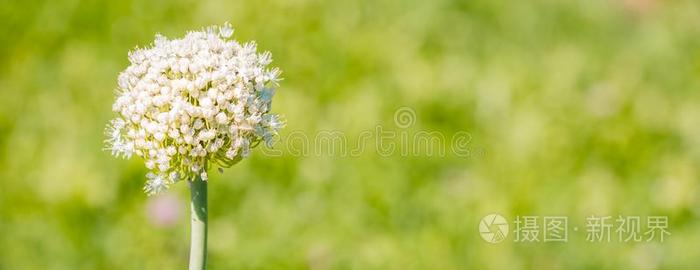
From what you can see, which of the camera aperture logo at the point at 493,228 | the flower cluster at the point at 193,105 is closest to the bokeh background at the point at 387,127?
the camera aperture logo at the point at 493,228

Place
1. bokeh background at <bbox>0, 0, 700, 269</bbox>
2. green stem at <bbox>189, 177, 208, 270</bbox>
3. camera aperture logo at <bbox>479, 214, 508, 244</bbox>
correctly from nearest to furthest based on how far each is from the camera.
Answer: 1. green stem at <bbox>189, 177, 208, 270</bbox>
2. bokeh background at <bbox>0, 0, 700, 269</bbox>
3. camera aperture logo at <bbox>479, 214, 508, 244</bbox>

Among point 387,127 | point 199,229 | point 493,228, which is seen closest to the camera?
point 199,229

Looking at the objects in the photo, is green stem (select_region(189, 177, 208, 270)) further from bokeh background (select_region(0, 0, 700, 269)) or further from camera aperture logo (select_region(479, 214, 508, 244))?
camera aperture logo (select_region(479, 214, 508, 244))

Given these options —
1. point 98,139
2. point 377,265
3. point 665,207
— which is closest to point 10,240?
point 98,139

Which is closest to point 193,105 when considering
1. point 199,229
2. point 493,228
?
point 199,229

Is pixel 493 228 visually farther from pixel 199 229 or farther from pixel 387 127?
pixel 199 229

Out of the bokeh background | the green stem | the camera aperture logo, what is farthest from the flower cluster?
the camera aperture logo
